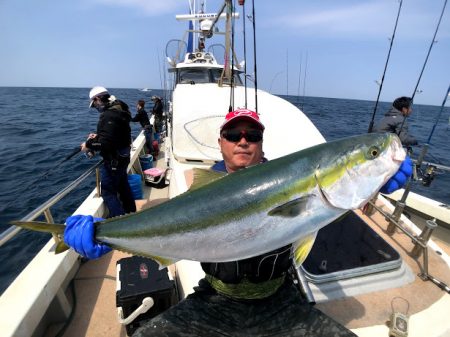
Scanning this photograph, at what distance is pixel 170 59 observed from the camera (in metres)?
12.9

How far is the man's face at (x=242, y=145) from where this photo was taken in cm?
259

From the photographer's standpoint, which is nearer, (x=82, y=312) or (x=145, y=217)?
(x=145, y=217)

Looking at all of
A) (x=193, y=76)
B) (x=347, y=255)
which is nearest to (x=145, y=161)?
(x=193, y=76)

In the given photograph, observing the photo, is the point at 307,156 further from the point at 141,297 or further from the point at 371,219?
the point at 371,219

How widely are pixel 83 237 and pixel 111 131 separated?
3464 millimetres

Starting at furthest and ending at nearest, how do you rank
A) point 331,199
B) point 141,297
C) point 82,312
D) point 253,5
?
point 253,5, point 82,312, point 141,297, point 331,199

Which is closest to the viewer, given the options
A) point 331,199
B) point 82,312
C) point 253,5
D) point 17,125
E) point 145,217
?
point 331,199

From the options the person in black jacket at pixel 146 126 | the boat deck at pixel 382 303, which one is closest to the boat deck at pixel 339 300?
the boat deck at pixel 382 303

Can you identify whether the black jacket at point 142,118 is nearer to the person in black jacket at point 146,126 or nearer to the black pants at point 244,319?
the person in black jacket at point 146,126

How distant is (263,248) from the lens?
1845 mm

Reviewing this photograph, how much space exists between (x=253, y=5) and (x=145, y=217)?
4473mm

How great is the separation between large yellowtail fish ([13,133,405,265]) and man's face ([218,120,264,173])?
0.66 meters

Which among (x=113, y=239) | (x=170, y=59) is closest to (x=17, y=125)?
(x=170, y=59)

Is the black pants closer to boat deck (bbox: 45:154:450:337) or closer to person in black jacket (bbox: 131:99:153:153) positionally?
boat deck (bbox: 45:154:450:337)
